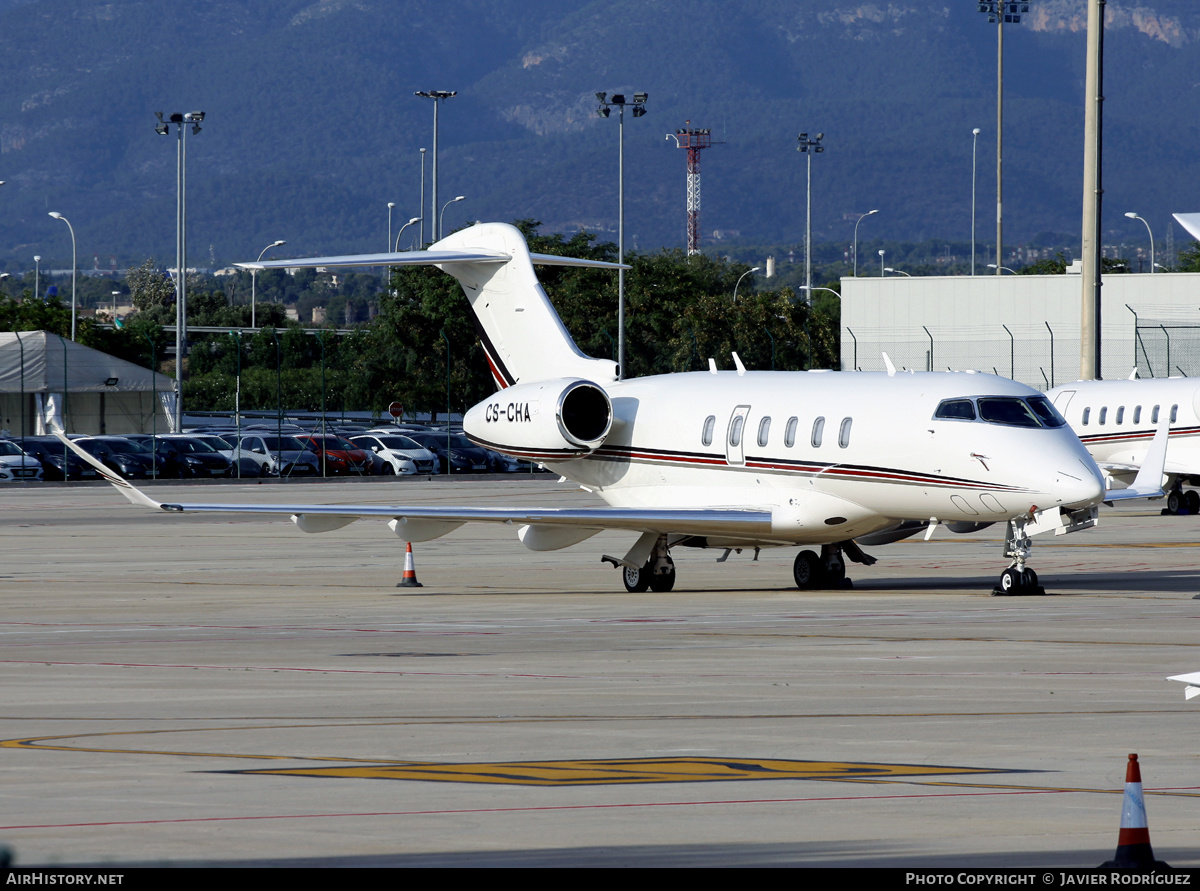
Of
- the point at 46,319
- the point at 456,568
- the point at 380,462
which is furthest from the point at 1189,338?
the point at 46,319

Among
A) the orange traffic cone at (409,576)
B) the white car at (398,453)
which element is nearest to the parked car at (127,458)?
the white car at (398,453)

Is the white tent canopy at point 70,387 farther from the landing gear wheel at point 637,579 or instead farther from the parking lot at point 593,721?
the landing gear wheel at point 637,579

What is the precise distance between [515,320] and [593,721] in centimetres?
1691

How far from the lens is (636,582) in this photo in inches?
989

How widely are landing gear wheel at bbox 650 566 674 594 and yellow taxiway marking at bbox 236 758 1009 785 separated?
1428 cm

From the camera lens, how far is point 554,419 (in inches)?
1033

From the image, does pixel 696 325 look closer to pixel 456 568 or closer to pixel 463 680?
pixel 456 568

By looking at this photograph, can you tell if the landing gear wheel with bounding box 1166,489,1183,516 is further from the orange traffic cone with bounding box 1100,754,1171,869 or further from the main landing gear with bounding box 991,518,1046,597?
the orange traffic cone with bounding box 1100,754,1171,869

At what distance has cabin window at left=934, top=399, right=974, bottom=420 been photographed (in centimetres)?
2286

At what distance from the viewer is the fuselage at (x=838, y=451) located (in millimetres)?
22297

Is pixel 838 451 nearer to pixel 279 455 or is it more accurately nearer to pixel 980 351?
pixel 279 455

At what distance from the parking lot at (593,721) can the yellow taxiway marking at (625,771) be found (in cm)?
3

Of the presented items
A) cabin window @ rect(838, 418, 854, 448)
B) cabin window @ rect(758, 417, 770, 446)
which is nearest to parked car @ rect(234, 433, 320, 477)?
cabin window @ rect(758, 417, 770, 446)

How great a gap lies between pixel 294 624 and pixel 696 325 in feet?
222
